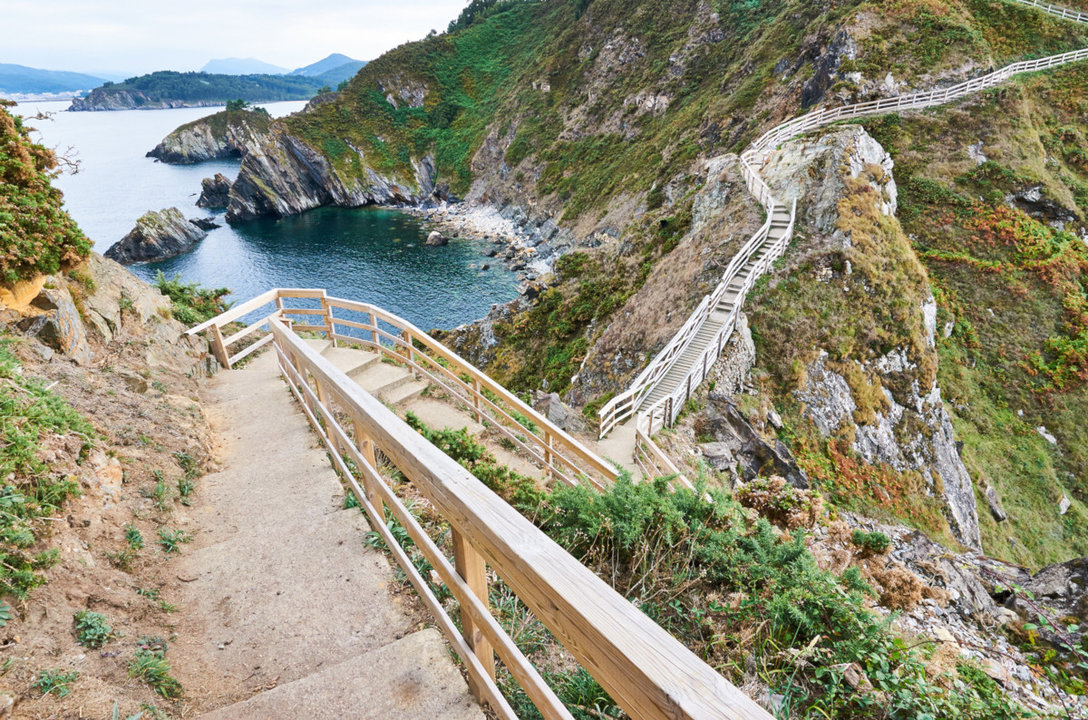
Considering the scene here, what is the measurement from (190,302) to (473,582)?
1300 cm

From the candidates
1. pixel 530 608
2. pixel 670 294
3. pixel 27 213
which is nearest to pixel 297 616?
pixel 530 608

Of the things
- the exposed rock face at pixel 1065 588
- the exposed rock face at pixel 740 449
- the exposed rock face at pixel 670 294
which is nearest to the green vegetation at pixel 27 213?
the exposed rock face at pixel 740 449

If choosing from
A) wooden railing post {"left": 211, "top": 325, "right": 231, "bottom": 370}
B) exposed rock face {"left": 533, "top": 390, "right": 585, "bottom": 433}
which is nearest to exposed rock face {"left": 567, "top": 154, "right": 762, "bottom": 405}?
exposed rock face {"left": 533, "top": 390, "right": 585, "bottom": 433}

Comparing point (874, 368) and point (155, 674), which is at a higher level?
point (155, 674)

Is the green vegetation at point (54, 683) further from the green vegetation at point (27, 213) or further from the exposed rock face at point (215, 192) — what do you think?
the exposed rock face at point (215, 192)

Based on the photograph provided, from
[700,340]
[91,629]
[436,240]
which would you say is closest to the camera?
[91,629]

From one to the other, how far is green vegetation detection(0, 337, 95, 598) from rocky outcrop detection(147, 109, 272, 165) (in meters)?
116

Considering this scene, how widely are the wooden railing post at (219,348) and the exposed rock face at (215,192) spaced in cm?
7704

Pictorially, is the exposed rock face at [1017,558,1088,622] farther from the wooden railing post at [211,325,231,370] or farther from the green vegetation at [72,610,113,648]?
the wooden railing post at [211,325,231,370]

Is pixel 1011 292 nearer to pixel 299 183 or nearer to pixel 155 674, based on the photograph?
pixel 155 674

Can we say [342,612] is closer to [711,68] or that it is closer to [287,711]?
[287,711]

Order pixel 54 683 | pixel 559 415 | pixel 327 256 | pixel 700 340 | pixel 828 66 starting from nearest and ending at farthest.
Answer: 1. pixel 54 683
2. pixel 559 415
3. pixel 700 340
4. pixel 828 66
5. pixel 327 256

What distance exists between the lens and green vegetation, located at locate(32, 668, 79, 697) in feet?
7.39

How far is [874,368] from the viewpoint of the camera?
658 inches
